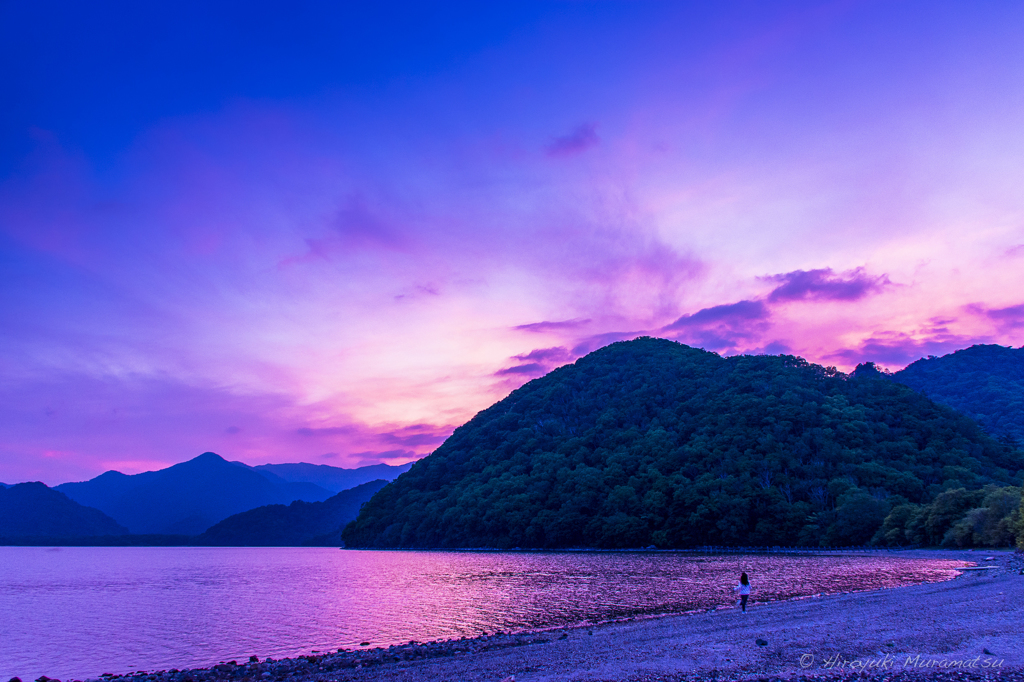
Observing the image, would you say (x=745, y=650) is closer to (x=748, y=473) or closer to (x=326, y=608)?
(x=326, y=608)

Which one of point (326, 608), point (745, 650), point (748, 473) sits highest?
point (748, 473)

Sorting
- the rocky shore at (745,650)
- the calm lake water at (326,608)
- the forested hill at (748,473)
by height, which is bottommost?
the calm lake water at (326,608)

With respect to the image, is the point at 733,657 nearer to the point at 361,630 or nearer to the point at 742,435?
the point at 361,630

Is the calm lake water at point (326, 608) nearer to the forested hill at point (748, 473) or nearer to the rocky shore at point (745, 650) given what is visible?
the rocky shore at point (745, 650)

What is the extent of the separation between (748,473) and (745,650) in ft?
443

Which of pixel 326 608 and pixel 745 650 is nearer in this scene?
pixel 745 650

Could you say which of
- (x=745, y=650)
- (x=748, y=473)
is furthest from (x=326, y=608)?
(x=748, y=473)

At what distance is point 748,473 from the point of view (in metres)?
147

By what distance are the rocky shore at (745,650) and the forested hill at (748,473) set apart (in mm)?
96690

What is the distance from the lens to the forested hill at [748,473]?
128 meters

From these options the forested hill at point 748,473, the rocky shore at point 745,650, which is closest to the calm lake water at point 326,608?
the rocky shore at point 745,650

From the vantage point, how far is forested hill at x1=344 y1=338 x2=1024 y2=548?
5039 inches

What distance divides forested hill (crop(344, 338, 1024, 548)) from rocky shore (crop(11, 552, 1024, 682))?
317 feet

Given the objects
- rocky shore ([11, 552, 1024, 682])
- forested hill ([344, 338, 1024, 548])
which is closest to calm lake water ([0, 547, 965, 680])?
rocky shore ([11, 552, 1024, 682])
